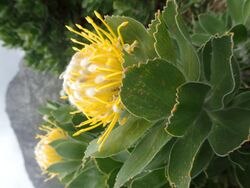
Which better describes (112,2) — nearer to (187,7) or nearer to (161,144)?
(187,7)

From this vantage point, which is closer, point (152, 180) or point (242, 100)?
point (242, 100)

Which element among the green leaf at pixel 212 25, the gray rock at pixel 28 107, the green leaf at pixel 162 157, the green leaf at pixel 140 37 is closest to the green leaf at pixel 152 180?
the green leaf at pixel 162 157

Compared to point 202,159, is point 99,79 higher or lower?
higher

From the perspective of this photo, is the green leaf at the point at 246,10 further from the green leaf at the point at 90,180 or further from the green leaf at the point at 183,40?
the green leaf at the point at 90,180

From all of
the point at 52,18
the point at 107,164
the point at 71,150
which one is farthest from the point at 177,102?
the point at 52,18

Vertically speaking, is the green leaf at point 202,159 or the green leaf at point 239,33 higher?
the green leaf at point 239,33

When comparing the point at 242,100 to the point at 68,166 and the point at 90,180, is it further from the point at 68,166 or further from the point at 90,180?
the point at 68,166

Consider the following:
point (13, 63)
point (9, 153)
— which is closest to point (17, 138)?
point (9, 153)
